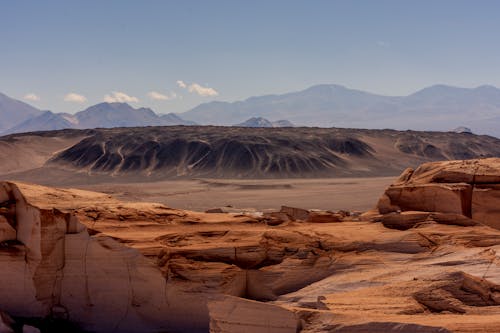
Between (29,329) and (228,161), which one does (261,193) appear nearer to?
(228,161)

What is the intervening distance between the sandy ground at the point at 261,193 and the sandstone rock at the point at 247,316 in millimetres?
22406

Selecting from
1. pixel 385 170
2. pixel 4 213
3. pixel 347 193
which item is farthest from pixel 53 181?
pixel 4 213

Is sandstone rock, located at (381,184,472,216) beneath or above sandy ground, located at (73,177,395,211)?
above

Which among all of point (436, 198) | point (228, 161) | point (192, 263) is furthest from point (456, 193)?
point (228, 161)

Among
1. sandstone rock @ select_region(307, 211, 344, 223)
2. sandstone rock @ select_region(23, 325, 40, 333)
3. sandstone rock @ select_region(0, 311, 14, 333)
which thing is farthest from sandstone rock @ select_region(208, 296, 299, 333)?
sandstone rock @ select_region(307, 211, 344, 223)

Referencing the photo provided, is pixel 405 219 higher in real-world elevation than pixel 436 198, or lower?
lower

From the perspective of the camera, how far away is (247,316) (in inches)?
258

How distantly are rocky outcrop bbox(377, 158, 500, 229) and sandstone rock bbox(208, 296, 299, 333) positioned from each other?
5.43 meters

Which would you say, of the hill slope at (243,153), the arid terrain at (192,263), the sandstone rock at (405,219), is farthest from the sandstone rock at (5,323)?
the hill slope at (243,153)

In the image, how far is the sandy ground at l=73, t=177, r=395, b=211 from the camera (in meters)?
33.0

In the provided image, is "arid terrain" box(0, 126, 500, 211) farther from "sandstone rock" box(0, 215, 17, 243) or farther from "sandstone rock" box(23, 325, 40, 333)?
"sandstone rock" box(23, 325, 40, 333)

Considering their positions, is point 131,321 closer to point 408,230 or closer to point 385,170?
point 408,230

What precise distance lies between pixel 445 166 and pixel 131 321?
7300mm

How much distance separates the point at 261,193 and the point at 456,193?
30439mm
